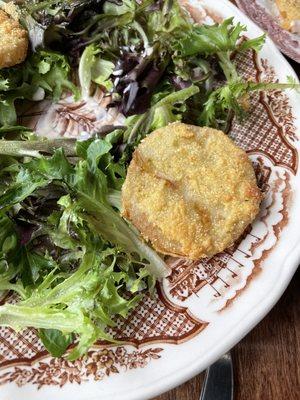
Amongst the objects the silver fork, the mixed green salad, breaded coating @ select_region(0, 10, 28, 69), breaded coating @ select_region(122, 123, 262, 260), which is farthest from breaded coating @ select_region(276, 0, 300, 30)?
the silver fork

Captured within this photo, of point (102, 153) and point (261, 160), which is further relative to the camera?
point (261, 160)

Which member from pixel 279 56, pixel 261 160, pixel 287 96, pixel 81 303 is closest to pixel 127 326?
pixel 81 303

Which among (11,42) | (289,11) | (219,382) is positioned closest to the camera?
(219,382)

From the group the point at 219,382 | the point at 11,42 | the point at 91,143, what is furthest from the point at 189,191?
the point at 11,42

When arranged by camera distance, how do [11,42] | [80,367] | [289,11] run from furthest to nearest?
[289,11] < [11,42] < [80,367]

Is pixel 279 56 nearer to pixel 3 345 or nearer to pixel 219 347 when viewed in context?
pixel 219 347

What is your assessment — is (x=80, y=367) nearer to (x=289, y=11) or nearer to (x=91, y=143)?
(x=91, y=143)

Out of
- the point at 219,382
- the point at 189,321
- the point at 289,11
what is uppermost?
the point at 289,11
